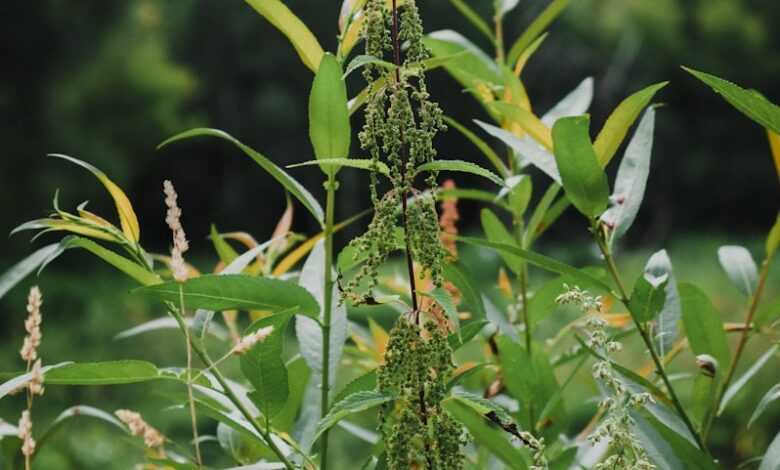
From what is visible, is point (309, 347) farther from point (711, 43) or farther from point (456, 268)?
point (711, 43)

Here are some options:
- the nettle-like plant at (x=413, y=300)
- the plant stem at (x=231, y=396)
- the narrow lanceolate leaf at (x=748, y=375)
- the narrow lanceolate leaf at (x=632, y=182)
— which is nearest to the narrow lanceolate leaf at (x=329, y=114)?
the nettle-like plant at (x=413, y=300)

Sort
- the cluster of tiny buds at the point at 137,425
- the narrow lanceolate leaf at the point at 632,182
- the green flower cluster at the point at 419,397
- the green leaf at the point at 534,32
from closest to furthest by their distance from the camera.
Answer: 1. the green flower cluster at the point at 419,397
2. the cluster of tiny buds at the point at 137,425
3. the narrow lanceolate leaf at the point at 632,182
4. the green leaf at the point at 534,32

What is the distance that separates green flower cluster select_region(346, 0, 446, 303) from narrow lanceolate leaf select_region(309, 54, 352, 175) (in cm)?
2

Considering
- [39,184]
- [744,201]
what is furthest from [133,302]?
[744,201]

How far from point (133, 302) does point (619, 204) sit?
757 cm

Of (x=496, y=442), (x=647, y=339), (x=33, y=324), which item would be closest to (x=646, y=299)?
(x=647, y=339)

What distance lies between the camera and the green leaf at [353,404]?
0.45 m

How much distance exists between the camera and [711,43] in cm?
1517

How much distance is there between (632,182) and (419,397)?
280 millimetres

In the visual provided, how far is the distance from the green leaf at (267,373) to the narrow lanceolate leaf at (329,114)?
3.8 inches

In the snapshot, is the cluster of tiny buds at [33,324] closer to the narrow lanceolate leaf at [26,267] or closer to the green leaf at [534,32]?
the narrow lanceolate leaf at [26,267]

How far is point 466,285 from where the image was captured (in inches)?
24.4

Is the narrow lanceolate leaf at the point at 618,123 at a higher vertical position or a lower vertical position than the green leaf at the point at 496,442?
higher

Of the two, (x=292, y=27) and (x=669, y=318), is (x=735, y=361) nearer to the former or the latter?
(x=669, y=318)
